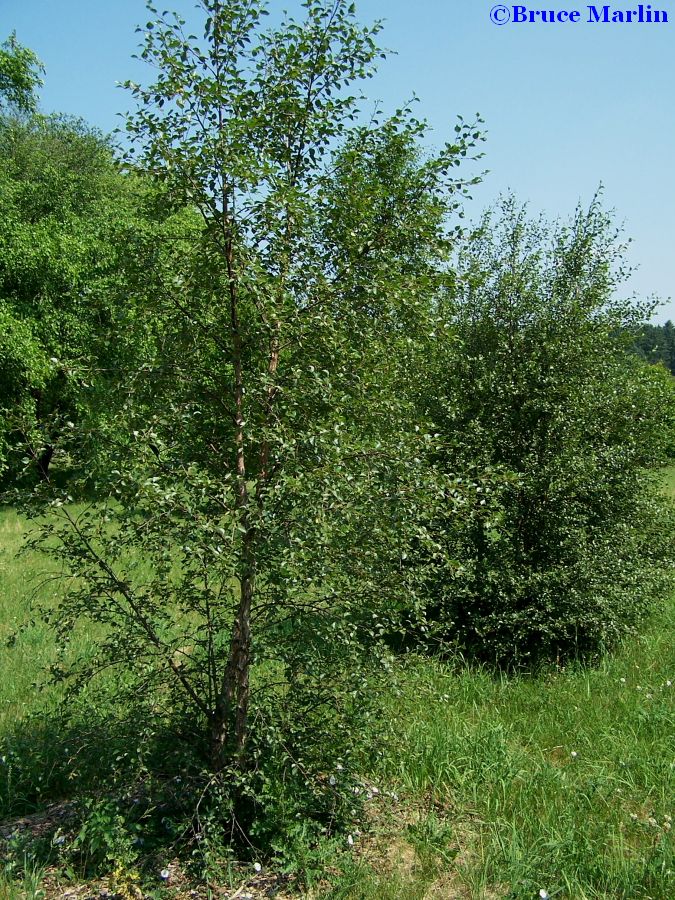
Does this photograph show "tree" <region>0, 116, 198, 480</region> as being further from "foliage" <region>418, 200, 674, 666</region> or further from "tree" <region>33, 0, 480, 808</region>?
"tree" <region>33, 0, 480, 808</region>

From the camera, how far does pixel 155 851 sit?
4070 millimetres

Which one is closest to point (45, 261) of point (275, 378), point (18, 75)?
point (18, 75)

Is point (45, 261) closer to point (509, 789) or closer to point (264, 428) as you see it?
point (264, 428)

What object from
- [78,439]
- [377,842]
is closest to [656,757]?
[377,842]

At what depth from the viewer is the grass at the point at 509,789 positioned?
3.87 meters

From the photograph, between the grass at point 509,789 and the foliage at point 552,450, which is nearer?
the grass at point 509,789

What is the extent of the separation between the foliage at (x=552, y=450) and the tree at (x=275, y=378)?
273 cm

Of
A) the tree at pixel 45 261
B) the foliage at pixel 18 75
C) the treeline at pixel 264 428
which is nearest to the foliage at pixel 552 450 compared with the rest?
the treeline at pixel 264 428

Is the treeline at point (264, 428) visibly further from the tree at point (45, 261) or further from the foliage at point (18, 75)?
the foliage at point (18, 75)

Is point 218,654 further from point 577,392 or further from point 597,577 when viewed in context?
point 577,392

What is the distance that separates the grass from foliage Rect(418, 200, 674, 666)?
25.5 inches

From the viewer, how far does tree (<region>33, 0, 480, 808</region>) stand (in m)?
3.83

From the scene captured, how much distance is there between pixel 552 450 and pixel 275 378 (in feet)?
13.5

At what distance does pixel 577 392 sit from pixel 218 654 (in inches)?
186
